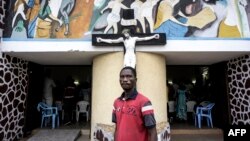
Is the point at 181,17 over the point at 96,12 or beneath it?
beneath

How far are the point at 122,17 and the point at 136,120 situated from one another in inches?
216

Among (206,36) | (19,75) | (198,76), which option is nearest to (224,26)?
(206,36)

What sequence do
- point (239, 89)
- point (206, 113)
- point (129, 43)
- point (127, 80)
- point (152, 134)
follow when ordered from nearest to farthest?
point (152, 134) → point (127, 80) → point (129, 43) → point (239, 89) → point (206, 113)

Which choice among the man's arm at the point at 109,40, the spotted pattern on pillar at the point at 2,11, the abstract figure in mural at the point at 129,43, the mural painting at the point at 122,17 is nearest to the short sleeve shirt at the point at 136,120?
the abstract figure in mural at the point at 129,43

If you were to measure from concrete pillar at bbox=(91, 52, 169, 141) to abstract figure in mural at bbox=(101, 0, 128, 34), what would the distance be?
817 millimetres

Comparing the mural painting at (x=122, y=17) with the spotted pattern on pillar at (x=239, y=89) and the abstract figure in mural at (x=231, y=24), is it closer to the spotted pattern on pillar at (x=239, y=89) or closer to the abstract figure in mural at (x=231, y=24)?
the abstract figure in mural at (x=231, y=24)

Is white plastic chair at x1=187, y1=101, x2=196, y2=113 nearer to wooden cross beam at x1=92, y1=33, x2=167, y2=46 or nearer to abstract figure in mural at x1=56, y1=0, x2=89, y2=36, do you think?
wooden cross beam at x1=92, y1=33, x2=167, y2=46

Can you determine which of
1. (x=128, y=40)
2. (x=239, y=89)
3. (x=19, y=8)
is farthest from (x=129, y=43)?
(x=239, y=89)

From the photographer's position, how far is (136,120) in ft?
8.77

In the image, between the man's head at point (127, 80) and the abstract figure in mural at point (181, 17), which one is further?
the abstract figure in mural at point (181, 17)

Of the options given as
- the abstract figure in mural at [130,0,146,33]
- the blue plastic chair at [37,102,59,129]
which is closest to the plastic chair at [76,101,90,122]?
the blue plastic chair at [37,102,59,129]

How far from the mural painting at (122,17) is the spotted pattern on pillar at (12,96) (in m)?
0.96

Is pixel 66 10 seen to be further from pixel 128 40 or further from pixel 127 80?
pixel 127 80

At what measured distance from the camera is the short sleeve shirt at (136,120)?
266 centimetres
